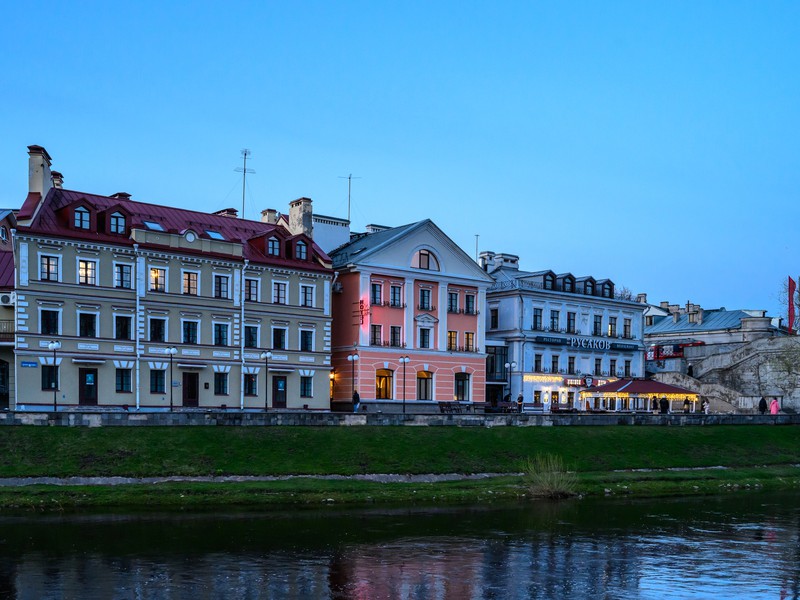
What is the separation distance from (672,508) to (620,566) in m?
14.6

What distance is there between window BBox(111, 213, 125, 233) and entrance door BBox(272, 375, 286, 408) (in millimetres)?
14571

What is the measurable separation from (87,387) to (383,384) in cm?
2263

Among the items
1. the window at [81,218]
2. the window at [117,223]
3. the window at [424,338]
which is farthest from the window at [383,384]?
the window at [81,218]

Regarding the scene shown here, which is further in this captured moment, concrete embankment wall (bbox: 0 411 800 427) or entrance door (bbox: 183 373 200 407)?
entrance door (bbox: 183 373 200 407)

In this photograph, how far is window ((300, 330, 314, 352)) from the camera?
64625mm

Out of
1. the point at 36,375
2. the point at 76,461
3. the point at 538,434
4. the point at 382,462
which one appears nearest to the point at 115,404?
the point at 36,375

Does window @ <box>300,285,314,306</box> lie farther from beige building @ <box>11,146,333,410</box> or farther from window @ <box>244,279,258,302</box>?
window @ <box>244,279,258,302</box>

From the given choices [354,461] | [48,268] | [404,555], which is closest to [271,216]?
[48,268]

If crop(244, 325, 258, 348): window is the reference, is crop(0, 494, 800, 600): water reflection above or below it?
below

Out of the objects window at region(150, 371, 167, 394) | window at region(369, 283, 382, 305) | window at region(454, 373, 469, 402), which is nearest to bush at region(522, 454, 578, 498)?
window at region(150, 371, 167, 394)

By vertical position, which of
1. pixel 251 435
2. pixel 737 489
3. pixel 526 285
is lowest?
pixel 737 489

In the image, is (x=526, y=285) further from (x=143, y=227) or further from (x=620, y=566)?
(x=620, y=566)

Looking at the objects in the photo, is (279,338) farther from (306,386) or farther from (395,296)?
(395,296)

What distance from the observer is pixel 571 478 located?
41.8m
